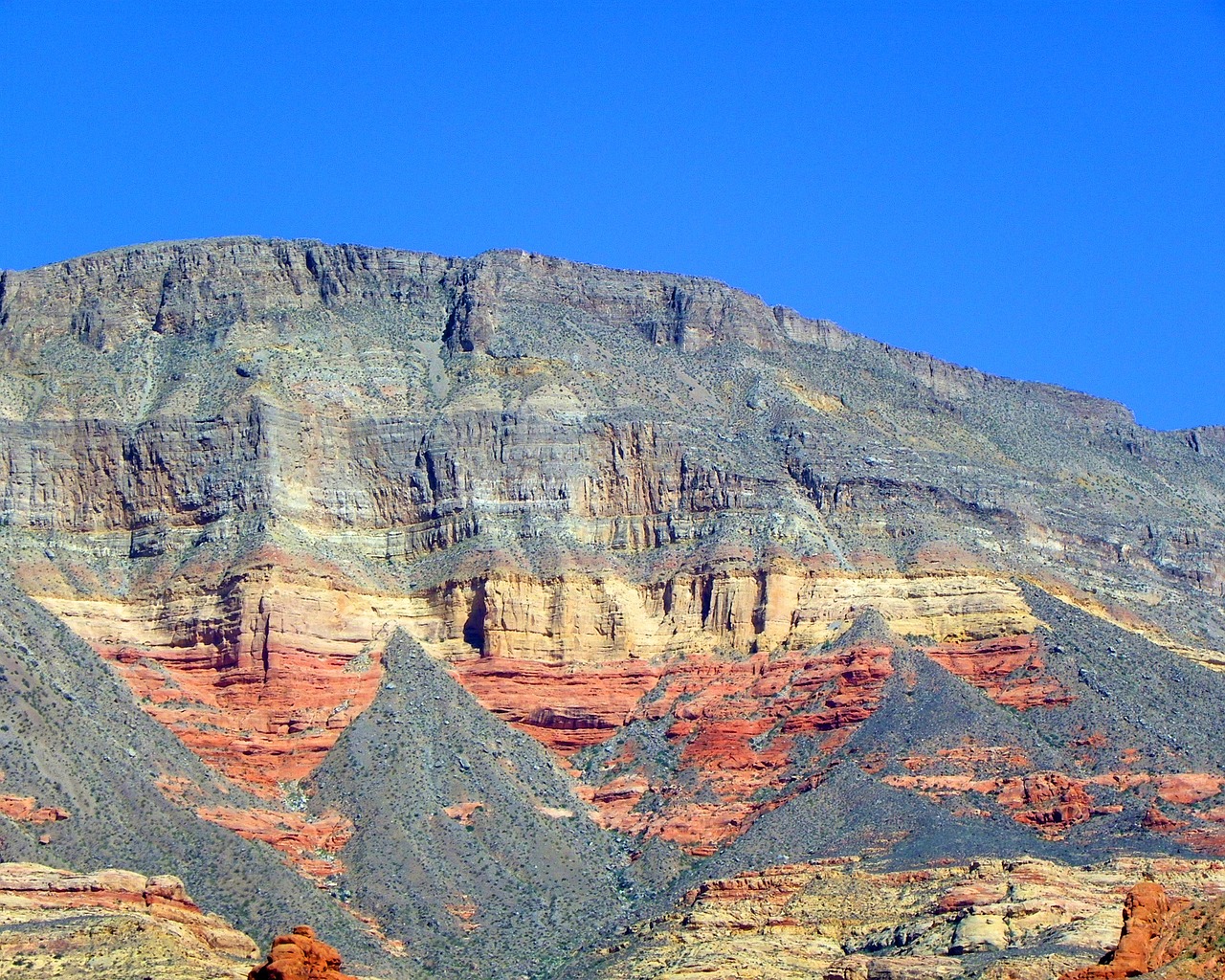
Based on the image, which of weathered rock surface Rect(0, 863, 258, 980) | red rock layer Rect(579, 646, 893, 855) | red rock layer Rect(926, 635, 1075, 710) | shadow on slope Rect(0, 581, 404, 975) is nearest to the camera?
weathered rock surface Rect(0, 863, 258, 980)

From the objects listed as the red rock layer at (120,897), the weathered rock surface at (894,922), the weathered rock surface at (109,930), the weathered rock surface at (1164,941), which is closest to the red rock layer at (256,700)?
the weathered rock surface at (894,922)

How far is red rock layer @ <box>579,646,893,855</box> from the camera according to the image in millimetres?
138875

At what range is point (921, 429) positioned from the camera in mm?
177500

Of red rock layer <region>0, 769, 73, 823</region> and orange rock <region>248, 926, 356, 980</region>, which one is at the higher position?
red rock layer <region>0, 769, 73, 823</region>

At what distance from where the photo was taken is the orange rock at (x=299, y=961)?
99.8 m

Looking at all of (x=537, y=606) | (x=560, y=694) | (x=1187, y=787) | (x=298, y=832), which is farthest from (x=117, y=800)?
(x=1187, y=787)

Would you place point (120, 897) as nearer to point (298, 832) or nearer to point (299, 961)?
point (299, 961)

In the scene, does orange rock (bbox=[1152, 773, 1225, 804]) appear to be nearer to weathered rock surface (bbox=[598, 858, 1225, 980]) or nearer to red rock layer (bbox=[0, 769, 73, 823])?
weathered rock surface (bbox=[598, 858, 1225, 980])

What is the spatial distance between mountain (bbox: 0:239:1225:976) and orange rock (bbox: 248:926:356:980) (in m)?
19.7

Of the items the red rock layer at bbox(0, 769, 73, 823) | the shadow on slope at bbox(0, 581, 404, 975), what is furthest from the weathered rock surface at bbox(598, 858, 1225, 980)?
the red rock layer at bbox(0, 769, 73, 823)

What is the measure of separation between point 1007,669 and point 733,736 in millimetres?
13621

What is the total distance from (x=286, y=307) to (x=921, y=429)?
36709 mm

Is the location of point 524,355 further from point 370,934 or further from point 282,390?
point 370,934

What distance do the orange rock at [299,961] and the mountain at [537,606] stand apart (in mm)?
19658
